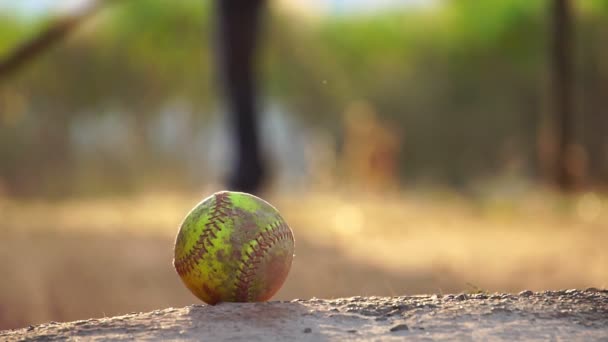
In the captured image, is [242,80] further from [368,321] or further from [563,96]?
[368,321]

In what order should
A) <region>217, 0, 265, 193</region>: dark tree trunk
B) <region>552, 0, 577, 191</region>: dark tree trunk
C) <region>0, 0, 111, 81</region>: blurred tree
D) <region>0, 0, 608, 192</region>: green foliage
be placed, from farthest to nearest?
<region>0, 0, 608, 192</region>: green foliage < <region>552, 0, 577, 191</region>: dark tree trunk < <region>217, 0, 265, 193</region>: dark tree trunk < <region>0, 0, 111, 81</region>: blurred tree

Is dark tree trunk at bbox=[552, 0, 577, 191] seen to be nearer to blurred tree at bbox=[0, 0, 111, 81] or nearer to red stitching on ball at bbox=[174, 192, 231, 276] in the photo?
blurred tree at bbox=[0, 0, 111, 81]

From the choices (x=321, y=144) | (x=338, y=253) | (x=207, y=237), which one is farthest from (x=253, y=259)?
(x=321, y=144)

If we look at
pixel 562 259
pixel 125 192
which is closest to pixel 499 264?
pixel 562 259

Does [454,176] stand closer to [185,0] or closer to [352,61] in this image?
[352,61]

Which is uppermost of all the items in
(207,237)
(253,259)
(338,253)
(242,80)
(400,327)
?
(242,80)

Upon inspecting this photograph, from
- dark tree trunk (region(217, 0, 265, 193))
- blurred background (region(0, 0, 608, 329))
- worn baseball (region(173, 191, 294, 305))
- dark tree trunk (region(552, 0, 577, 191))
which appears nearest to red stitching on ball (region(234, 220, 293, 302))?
worn baseball (region(173, 191, 294, 305))
